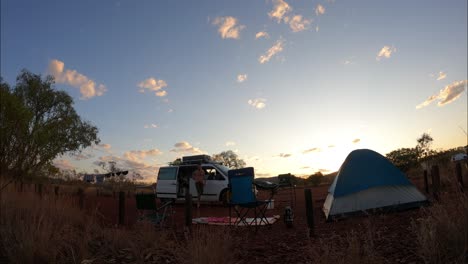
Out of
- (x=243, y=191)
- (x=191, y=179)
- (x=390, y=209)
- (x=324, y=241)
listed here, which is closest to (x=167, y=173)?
(x=191, y=179)

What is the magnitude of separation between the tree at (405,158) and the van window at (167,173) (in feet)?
75.0

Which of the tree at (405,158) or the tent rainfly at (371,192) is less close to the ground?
the tree at (405,158)

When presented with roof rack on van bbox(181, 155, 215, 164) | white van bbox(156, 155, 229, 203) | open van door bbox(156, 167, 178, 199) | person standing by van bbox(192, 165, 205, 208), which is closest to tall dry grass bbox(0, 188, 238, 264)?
person standing by van bbox(192, 165, 205, 208)

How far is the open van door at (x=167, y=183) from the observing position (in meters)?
15.7

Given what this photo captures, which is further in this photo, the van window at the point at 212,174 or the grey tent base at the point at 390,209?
the van window at the point at 212,174

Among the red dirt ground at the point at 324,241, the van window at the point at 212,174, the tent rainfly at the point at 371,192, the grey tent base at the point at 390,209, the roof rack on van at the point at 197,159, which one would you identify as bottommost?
the red dirt ground at the point at 324,241

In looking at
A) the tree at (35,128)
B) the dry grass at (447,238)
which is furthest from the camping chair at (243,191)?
the tree at (35,128)

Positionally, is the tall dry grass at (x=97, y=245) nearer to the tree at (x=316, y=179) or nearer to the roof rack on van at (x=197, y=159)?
the roof rack on van at (x=197, y=159)

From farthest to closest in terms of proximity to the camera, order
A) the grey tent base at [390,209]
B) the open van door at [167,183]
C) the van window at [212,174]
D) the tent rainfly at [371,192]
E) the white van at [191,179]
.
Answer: the open van door at [167,183] < the van window at [212,174] < the white van at [191,179] < the tent rainfly at [371,192] < the grey tent base at [390,209]

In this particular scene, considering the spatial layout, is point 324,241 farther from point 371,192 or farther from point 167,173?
point 167,173

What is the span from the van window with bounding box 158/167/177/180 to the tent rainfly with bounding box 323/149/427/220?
8.36 metres

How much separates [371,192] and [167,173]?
9550 mm

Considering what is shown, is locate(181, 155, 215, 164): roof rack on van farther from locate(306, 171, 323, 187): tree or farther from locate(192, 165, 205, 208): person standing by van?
locate(306, 171, 323, 187): tree

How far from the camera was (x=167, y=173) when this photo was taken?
52.6 ft
